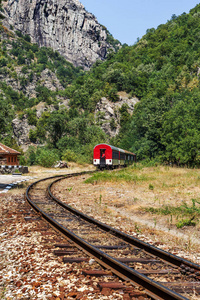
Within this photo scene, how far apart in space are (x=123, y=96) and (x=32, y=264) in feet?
367

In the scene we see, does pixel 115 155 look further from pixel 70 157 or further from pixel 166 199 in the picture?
pixel 166 199

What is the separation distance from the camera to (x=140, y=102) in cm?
10219

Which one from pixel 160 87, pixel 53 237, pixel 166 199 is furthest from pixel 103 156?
pixel 160 87

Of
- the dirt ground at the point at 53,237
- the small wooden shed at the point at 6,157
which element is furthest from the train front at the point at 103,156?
the dirt ground at the point at 53,237

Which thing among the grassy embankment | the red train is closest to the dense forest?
the red train

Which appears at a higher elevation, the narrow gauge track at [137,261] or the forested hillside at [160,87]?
the forested hillside at [160,87]

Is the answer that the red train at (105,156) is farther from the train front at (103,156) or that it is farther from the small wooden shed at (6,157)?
the small wooden shed at (6,157)

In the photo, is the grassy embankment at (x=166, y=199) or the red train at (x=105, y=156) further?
the red train at (x=105, y=156)

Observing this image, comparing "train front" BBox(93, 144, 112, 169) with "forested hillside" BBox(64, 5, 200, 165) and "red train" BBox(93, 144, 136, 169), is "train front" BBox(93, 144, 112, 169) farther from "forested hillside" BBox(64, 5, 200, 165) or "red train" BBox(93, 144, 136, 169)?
"forested hillside" BBox(64, 5, 200, 165)

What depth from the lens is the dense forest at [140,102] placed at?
3875cm

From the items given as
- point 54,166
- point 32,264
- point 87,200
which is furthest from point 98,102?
point 32,264

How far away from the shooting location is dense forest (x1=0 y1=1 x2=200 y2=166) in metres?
38.8

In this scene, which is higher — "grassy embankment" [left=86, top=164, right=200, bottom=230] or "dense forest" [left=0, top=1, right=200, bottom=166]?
"dense forest" [left=0, top=1, right=200, bottom=166]

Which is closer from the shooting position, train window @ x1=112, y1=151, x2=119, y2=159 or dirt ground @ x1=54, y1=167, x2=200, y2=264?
dirt ground @ x1=54, y1=167, x2=200, y2=264
